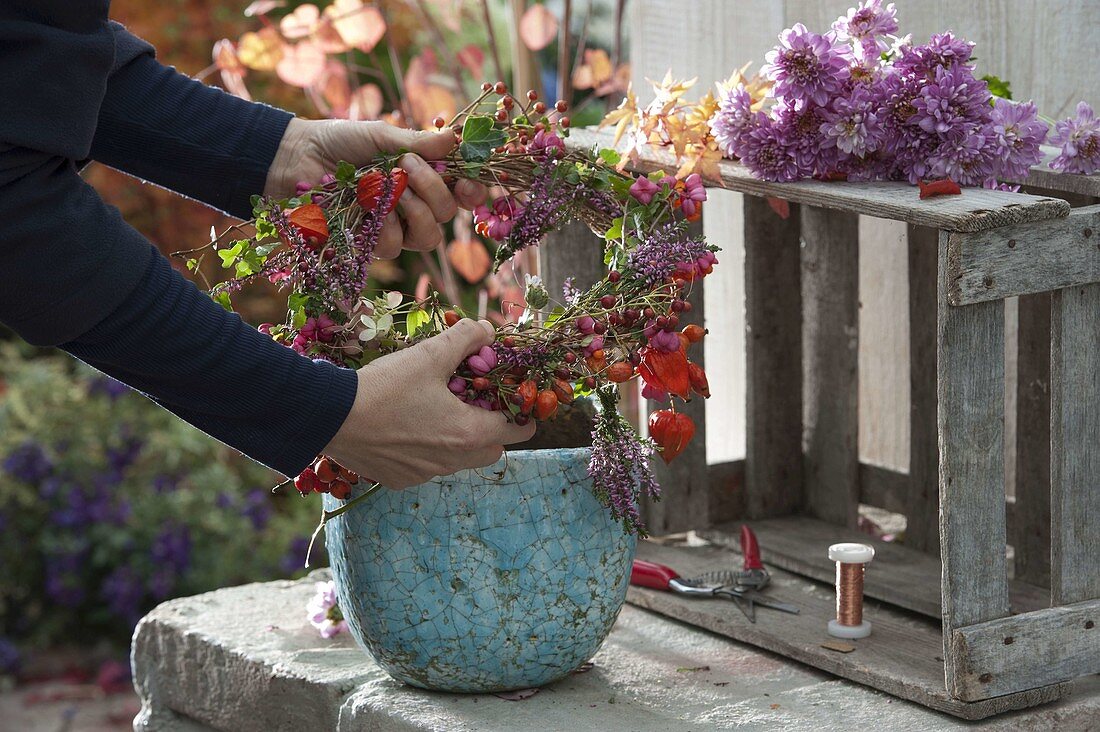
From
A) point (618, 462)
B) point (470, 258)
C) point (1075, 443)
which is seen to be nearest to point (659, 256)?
point (618, 462)

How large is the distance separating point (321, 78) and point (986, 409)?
195cm

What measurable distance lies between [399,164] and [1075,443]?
0.89 metres

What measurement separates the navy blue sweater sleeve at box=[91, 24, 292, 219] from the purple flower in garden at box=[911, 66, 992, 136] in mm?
828

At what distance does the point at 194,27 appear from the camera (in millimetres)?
4410

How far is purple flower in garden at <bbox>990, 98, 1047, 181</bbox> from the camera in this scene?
1659 mm

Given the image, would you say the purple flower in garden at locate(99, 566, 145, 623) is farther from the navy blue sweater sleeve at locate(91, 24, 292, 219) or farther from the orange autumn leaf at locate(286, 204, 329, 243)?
the orange autumn leaf at locate(286, 204, 329, 243)

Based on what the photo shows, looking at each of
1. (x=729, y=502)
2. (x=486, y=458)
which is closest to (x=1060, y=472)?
(x=486, y=458)

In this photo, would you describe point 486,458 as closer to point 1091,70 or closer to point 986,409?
point 986,409

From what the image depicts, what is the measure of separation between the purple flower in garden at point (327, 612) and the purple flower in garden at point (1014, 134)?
109 centimetres

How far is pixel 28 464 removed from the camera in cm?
381

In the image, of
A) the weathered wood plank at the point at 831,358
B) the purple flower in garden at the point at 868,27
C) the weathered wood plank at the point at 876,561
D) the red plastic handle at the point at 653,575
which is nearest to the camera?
the purple flower in garden at the point at 868,27

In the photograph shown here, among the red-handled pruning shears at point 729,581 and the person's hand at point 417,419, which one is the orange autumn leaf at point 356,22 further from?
the person's hand at point 417,419

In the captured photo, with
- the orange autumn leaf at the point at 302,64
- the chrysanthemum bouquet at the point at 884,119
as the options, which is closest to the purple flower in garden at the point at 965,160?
the chrysanthemum bouquet at the point at 884,119

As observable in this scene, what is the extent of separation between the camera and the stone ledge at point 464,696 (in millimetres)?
1722
